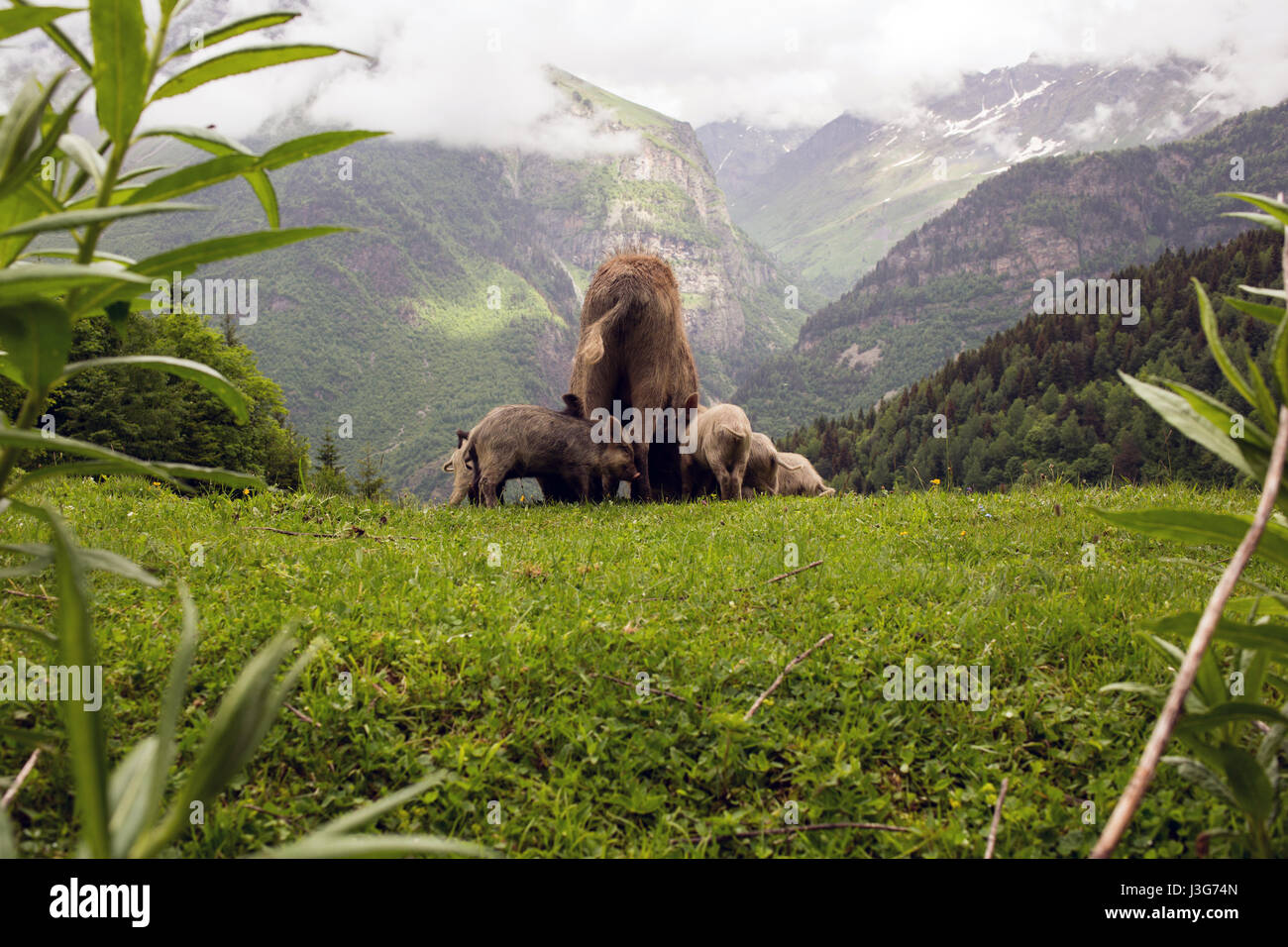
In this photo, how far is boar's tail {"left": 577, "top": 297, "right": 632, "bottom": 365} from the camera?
8.66 meters


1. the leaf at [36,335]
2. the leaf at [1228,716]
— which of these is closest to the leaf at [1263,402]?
the leaf at [1228,716]

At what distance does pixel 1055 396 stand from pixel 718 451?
5432 cm

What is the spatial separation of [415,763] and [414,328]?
18546 cm

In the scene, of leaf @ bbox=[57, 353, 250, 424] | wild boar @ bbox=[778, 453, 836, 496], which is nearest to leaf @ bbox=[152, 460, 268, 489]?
leaf @ bbox=[57, 353, 250, 424]

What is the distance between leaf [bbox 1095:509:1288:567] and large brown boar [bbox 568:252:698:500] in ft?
24.7

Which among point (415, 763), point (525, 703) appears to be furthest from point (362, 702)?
point (525, 703)

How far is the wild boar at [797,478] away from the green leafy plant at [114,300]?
10.3m

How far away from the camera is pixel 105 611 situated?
11.5ft

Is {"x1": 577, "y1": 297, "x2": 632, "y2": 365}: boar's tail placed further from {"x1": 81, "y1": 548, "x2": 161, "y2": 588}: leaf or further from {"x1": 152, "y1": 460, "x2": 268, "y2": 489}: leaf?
{"x1": 81, "y1": 548, "x2": 161, "y2": 588}: leaf

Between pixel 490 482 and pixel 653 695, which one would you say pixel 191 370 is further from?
pixel 490 482

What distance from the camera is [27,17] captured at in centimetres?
133

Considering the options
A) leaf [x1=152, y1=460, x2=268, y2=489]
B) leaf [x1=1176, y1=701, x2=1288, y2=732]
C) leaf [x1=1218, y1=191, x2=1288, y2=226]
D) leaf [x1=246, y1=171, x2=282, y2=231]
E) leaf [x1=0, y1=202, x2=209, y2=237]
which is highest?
leaf [x1=246, y1=171, x2=282, y2=231]

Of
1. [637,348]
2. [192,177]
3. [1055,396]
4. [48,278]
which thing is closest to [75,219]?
[48,278]

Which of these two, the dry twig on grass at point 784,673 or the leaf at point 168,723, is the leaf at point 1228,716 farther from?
the leaf at point 168,723
